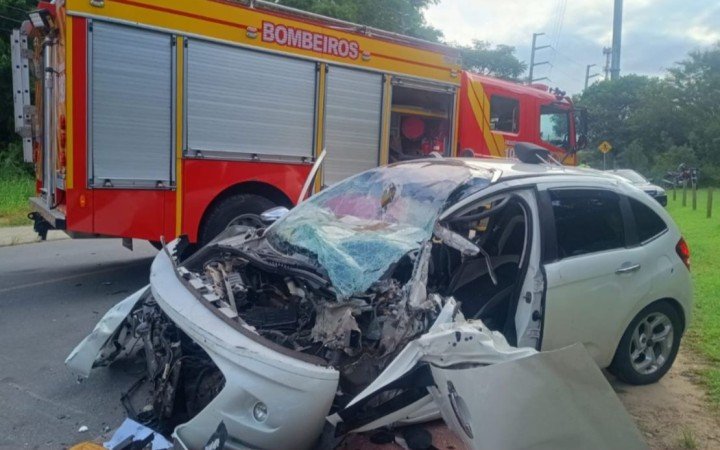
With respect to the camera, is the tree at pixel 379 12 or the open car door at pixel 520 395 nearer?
the open car door at pixel 520 395

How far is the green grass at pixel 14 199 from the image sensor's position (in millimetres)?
12930

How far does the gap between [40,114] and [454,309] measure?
6.31 m

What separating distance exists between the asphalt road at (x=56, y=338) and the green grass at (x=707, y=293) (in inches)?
166

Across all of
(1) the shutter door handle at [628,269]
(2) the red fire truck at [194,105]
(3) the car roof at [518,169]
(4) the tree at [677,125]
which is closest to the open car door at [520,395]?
(3) the car roof at [518,169]

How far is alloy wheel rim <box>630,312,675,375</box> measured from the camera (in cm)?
447

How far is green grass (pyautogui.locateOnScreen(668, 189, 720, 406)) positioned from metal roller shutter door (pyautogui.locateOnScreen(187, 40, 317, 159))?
4.79 meters

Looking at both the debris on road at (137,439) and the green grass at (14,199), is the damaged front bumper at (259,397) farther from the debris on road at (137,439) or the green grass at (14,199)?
the green grass at (14,199)

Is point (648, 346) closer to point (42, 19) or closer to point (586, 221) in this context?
point (586, 221)

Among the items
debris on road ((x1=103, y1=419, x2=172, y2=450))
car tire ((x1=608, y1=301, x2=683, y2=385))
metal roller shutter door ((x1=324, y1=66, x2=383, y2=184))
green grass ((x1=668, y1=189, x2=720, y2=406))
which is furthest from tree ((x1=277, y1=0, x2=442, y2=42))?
debris on road ((x1=103, y1=419, x2=172, y2=450))

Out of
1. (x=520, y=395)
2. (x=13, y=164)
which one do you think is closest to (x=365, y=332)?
(x=520, y=395)

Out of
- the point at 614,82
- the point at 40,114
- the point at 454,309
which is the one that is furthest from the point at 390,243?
the point at 614,82

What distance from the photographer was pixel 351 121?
8.34 m

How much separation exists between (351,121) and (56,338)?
457 centimetres

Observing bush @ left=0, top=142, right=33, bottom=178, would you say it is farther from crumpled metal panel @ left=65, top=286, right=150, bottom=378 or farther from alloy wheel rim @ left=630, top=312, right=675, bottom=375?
alloy wheel rim @ left=630, top=312, right=675, bottom=375
